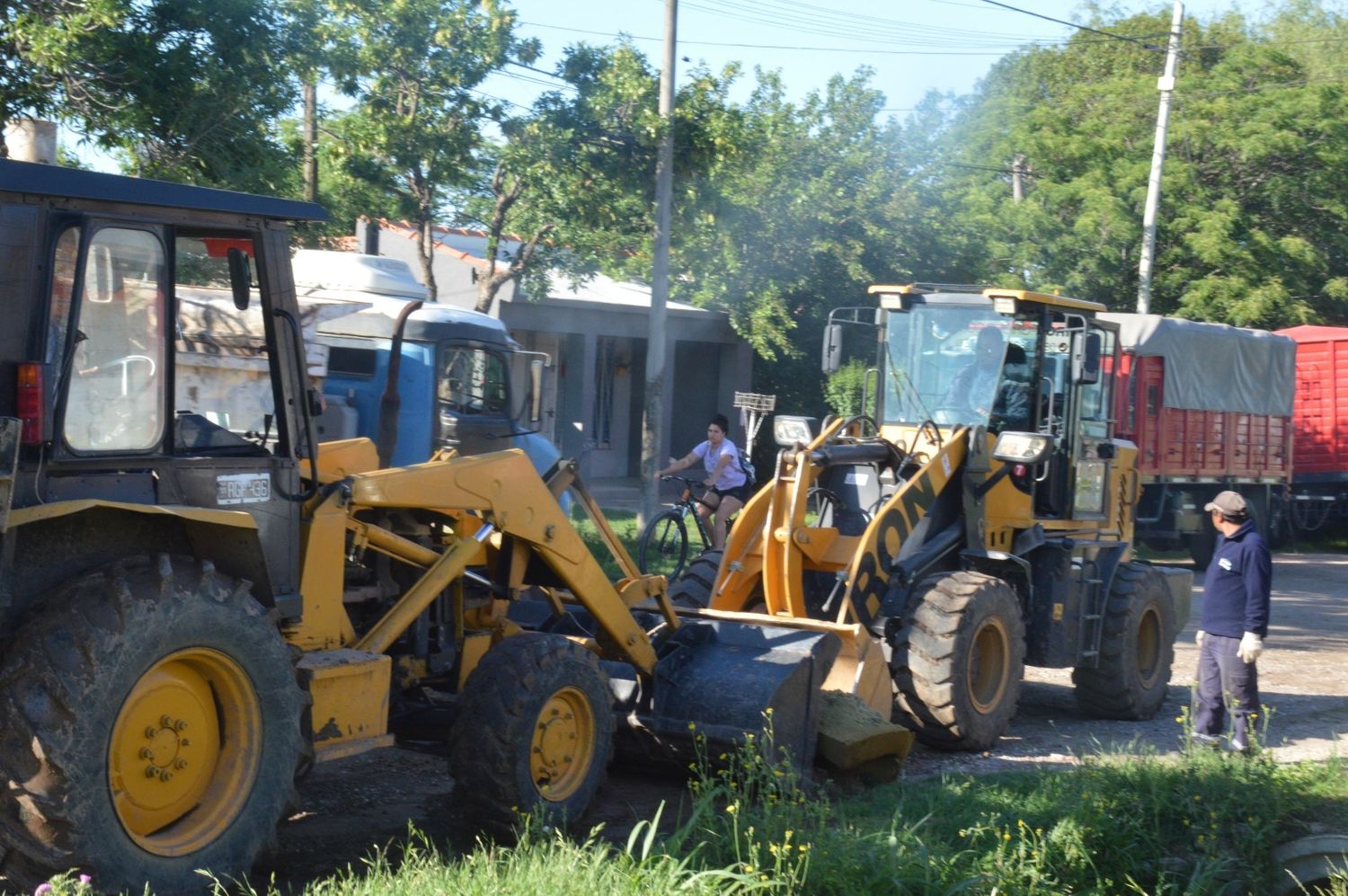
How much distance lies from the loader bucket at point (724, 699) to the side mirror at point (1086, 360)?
3.14m

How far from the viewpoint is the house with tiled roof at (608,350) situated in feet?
76.7

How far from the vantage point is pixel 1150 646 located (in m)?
10.7

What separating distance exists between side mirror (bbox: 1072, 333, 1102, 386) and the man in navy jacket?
1.28 metres

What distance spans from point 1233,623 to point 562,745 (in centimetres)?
450

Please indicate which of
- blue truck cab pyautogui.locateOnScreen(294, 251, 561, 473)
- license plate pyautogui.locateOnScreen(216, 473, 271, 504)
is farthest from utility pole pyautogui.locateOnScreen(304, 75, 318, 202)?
license plate pyautogui.locateOnScreen(216, 473, 271, 504)

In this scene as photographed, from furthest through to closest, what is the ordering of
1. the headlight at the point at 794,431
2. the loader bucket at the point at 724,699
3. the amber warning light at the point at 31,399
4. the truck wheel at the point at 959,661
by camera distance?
1. the headlight at the point at 794,431
2. the truck wheel at the point at 959,661
3. the loader bucket at the point at 724,699
4. the amber warning light at the point at 31,399

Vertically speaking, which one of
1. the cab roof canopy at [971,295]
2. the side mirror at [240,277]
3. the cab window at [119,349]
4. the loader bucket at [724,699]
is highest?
the cab roof canopy at [971,295]

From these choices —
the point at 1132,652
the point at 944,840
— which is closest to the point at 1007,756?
the point at 1132,652

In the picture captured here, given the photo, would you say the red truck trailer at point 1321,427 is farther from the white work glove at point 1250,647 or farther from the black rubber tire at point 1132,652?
the white work glove at point 1250,647

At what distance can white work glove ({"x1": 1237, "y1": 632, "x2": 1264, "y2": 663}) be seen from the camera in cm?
854

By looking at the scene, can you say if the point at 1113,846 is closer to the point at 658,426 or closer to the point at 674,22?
the point at 658,426

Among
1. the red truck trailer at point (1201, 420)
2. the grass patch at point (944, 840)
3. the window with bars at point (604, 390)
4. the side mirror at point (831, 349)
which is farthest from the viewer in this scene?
the window with bars at point (604, 390)

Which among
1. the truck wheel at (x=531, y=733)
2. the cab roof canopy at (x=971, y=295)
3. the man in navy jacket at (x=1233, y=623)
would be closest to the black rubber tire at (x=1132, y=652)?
the man in navy jacket at (x=1233, y=623)

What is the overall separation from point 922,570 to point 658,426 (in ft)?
27.0
